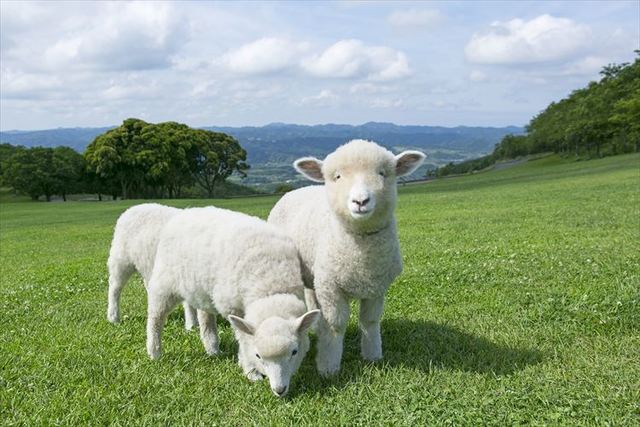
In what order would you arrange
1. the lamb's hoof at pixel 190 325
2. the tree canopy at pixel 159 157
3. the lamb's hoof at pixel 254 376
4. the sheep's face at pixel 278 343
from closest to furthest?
the sheep's face at pixel 278 343, the lamb's hoof at pixel 254 376, the lamb's hoof at pixel 190 325, the tree canopy at pixel 159 157

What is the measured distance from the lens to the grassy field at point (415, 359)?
4.94 m

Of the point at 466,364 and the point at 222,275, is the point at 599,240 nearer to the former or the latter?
the point at 466,364

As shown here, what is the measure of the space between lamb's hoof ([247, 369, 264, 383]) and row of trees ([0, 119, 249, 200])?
61.3m

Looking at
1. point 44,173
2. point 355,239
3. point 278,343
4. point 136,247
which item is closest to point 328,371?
point 278,343

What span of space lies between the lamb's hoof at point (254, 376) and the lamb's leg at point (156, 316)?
1.36 metres

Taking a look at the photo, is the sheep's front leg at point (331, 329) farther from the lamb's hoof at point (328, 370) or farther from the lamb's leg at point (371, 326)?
the lamb's leg at point (371, 326)

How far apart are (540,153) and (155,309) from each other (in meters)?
114

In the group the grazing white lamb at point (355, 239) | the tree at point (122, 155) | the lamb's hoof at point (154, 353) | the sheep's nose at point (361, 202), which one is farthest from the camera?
the tree at point (122, 155)

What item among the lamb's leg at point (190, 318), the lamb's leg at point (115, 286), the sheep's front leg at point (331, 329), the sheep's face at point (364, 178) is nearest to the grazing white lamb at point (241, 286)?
the sheep's front leg at point (331, 329)

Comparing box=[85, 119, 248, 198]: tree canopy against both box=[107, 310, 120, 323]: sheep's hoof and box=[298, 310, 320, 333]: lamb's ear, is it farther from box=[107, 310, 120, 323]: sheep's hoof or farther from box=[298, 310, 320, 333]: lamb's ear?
box=[298, 310, 320, 333]: lamb's ear

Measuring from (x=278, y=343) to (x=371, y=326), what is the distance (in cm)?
145

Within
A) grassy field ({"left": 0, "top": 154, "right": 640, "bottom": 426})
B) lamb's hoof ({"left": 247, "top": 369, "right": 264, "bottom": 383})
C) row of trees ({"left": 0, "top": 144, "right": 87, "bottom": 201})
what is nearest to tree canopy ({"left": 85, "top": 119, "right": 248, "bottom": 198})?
row of trees ({"left": 0, "top": 144, "right": 87, "bottom": 201})

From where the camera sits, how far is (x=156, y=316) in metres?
6.54

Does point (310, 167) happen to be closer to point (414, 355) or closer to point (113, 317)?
point (414, 355)
